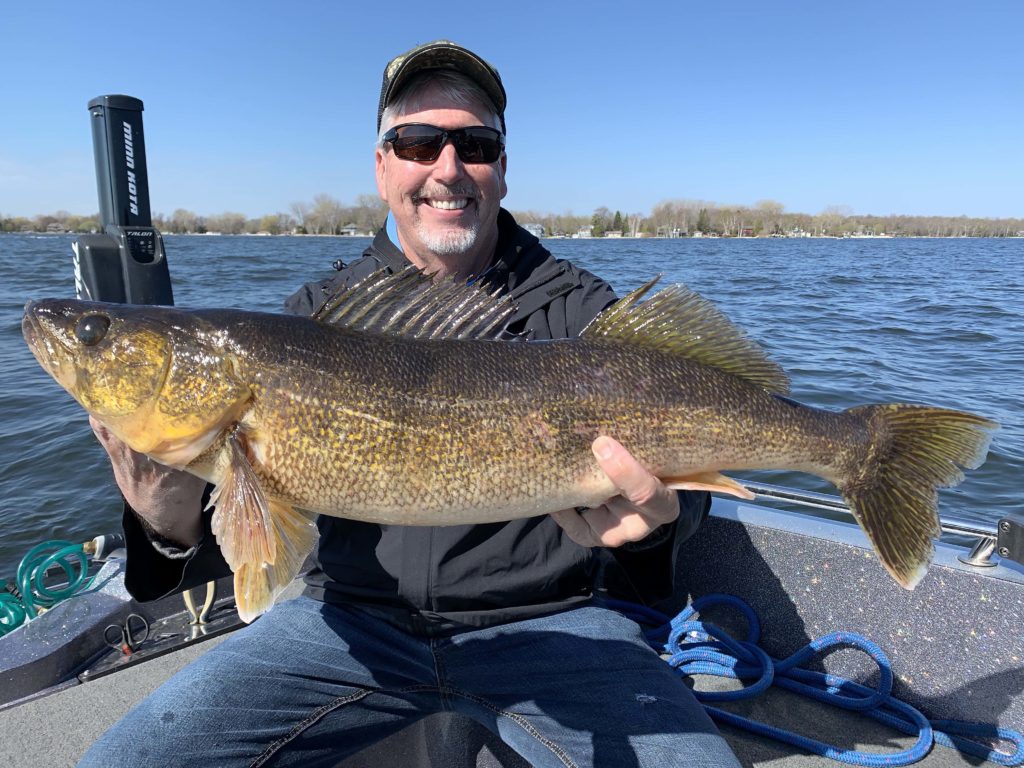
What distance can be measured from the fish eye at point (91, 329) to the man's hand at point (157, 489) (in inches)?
11.7

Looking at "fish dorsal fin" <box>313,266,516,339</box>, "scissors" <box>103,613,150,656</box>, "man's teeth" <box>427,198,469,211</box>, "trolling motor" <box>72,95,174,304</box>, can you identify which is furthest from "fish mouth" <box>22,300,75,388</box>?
"trolling motor" <box>72,95,174,304</box>

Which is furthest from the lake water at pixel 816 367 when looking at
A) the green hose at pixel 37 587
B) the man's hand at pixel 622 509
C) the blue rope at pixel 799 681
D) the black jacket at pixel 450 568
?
the green hose at pixel 37 587

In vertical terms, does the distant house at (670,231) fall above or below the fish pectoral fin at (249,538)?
above

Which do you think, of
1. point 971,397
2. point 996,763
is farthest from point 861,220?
point 996,763

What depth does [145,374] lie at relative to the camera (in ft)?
7.18

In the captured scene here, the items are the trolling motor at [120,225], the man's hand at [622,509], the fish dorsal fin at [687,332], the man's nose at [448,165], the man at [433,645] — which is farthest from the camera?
the trolling motor at [120,225]

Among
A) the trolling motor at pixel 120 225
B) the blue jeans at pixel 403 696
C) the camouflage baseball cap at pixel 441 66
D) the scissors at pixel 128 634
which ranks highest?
the camouflage baseball cap at pixel 441 66

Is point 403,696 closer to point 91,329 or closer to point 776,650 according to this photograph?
point 91,329

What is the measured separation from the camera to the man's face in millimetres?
3566

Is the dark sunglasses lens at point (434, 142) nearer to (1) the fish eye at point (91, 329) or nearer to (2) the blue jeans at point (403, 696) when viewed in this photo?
(1) the fish eye at point (91, 329)

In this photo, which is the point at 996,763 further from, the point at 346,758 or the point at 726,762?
the point at 346,758

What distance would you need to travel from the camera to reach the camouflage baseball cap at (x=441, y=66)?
3.59 metres

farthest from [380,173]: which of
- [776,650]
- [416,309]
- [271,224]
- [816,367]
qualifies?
[271,224]

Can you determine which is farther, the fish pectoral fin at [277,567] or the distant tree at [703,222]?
the distant tree at [703,222]
